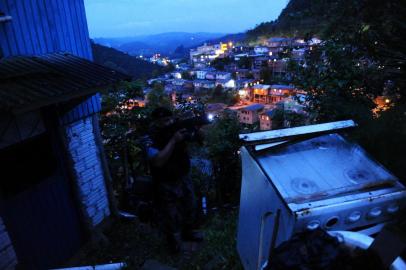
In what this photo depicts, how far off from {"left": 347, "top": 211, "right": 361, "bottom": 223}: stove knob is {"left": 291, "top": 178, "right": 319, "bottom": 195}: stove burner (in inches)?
13.3

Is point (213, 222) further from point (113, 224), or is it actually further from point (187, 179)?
point (113, 224)

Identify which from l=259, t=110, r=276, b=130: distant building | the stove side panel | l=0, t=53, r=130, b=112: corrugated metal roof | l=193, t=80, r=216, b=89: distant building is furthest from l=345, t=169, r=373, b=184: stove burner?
l=193, t=80, r=216, b=89: distant building

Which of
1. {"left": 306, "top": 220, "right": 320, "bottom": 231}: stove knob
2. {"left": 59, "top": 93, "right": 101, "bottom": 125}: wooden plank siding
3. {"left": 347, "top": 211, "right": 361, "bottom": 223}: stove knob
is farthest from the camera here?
Result: {"left": 59, "top": 93, "right": 101, "bottom": 125}: wooden plank siding

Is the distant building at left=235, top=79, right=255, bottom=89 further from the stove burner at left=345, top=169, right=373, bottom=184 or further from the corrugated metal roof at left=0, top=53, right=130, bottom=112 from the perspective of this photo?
the stove burner at left=345, top=169, right=373, bottom=184

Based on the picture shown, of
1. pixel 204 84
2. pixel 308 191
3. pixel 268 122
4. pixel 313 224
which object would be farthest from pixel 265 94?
pixel 313 224

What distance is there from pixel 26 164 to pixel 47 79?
61.8 inches

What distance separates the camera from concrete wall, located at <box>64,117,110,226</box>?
5270 mm

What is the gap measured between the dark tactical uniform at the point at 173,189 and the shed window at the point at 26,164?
2.07m

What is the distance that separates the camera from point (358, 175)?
105 inches

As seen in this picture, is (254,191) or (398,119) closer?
(254,191)

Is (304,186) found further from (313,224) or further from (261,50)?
(261,50)

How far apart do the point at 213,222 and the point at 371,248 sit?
3.84 m

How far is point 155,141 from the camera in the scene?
3795 millimetres

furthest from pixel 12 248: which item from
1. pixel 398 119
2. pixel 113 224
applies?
pixel 398 119
